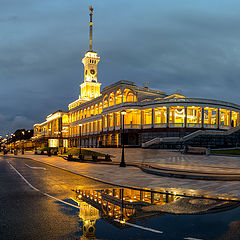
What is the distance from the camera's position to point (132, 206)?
28.8ft

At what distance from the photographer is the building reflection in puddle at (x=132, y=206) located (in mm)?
7309

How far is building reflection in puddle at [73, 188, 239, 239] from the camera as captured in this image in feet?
24.0

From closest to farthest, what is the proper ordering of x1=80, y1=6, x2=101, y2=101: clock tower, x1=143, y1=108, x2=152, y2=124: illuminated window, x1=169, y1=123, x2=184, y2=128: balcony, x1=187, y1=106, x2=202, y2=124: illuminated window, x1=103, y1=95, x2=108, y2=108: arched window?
x1=169, y1=123, x2=184, y2=128: balcony → x1=143, y1=108, x2=152, y2=124: illuminated window → x1=187, y1=106, x2=202, y2=124: illuminated window → x1=103, y1=95, x2=108, y2=108: arched window → x1=80, y1=6, x2=101, y2=101: clock tower

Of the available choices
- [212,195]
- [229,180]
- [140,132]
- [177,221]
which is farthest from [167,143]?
[177,221]

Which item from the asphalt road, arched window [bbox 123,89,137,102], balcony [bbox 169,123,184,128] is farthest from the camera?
arched window [bbox 123,89,137,102]

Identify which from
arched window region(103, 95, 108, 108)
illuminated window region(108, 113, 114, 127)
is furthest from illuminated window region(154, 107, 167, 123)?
arched window region(103, 95, 108, 108)

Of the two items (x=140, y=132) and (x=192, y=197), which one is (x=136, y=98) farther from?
(x=192, y=197)

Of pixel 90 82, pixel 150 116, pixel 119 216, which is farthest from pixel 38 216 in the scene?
pixel 90 82

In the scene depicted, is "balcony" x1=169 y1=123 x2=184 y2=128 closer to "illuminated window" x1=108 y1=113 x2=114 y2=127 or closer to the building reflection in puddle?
"illuminated window" x1=108 y1=113 x2=114 y2=127

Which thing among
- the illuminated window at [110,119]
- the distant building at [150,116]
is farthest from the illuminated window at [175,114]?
the illuminated window at [110,119]

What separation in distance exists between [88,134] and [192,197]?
88.8m

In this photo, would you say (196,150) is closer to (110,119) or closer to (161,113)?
(161,113)

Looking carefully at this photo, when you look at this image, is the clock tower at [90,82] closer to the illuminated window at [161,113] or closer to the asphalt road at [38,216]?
the illuminated window at [161,113]

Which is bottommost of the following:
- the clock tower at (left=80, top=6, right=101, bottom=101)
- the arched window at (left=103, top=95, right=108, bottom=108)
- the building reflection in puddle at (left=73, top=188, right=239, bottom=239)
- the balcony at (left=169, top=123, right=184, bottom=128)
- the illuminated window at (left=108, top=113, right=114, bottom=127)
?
the building reflection in puddle at (left=73, top=188, right=239, bottom=239)
